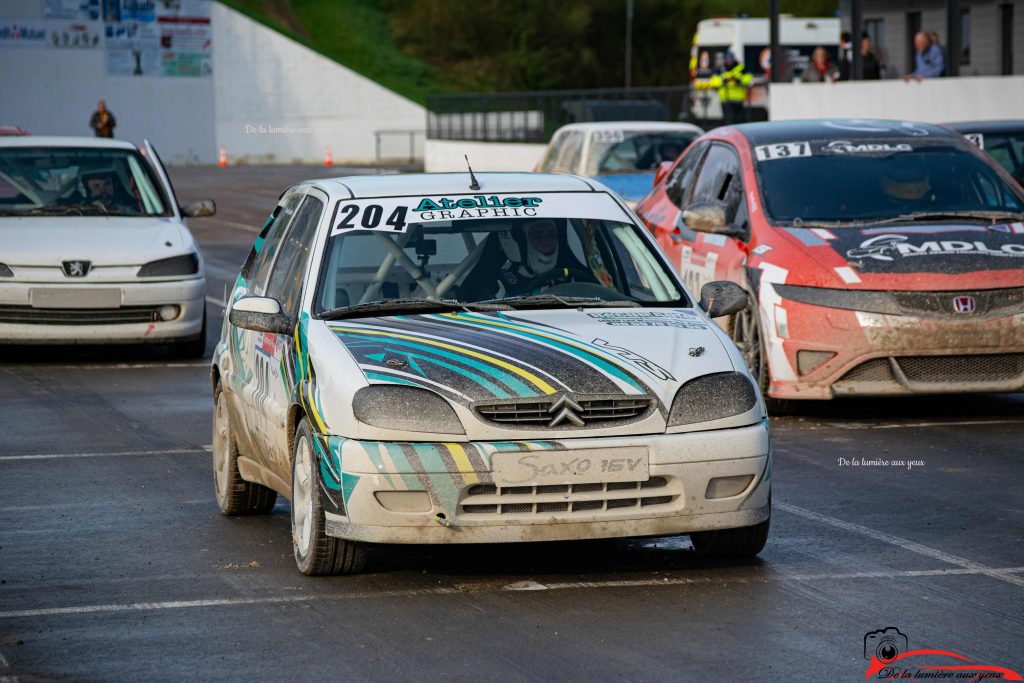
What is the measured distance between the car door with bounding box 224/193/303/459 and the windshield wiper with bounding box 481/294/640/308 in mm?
1078

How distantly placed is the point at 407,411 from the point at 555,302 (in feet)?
3.84

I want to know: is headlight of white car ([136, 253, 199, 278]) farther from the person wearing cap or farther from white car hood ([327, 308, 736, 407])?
the person wearing cap

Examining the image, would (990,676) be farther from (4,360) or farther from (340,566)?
(4,360)

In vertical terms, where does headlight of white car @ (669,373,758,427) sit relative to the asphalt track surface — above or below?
above

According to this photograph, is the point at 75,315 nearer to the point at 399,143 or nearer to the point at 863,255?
the point at 863,255

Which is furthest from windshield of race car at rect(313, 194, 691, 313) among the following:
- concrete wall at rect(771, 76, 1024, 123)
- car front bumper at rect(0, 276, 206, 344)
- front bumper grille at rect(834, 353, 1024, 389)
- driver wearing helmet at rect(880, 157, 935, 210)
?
concrete wall at rect(771, 76, 1024, 123)

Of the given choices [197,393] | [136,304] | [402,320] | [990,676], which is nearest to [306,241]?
[402,320]

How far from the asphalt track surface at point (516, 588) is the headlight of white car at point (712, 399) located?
63cm

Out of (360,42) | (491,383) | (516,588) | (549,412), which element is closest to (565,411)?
(549,412)

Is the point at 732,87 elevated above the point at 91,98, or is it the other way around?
the point at 732,87

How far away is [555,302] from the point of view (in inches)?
Answer: 297

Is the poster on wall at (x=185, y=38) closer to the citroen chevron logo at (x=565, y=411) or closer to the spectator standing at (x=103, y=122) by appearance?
the spectator standing at (x=103, y=122)

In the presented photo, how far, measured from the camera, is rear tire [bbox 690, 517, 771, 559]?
705cm

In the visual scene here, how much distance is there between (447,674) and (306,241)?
2784mm
